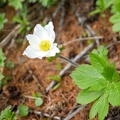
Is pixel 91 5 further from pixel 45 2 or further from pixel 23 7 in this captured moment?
pixel 23 7

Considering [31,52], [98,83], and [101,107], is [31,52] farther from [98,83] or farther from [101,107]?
[101,107]

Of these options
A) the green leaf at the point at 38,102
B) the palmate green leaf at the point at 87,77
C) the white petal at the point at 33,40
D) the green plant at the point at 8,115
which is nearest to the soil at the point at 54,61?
the green leaf at the point at 38,102

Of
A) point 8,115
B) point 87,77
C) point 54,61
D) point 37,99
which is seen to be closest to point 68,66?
point 54,61

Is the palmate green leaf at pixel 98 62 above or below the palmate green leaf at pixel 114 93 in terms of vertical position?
above

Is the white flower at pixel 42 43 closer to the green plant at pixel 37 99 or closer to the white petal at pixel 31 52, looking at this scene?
the white petal at pixel 31 52

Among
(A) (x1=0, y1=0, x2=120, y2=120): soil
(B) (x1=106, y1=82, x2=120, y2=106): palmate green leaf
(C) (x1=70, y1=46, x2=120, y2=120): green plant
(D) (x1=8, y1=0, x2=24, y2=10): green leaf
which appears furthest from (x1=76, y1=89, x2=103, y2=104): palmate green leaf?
(D) (x1=8, y1=0, x2=24, y2=10): green leaf

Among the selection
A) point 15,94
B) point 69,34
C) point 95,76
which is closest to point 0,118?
point 15,94

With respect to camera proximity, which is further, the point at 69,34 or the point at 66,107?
the point at 69,34

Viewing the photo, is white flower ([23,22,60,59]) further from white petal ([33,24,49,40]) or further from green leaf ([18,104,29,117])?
green leaf ([18,104,29,117])
